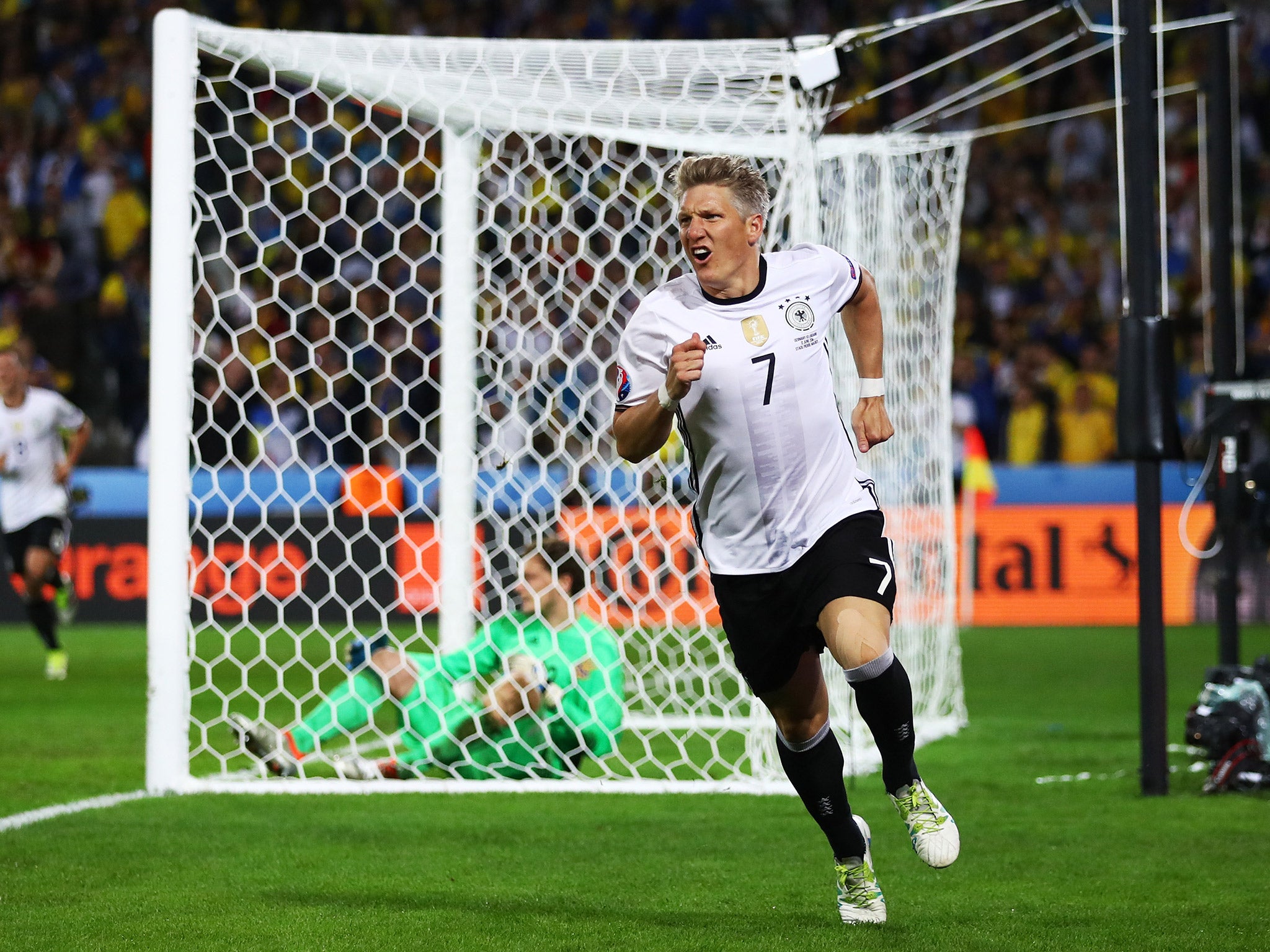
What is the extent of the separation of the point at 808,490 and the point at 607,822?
2.23 meters

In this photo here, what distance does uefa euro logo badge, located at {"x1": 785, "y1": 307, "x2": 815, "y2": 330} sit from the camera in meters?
4.48

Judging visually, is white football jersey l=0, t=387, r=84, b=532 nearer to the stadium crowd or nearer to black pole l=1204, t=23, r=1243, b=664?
the stadium crowd

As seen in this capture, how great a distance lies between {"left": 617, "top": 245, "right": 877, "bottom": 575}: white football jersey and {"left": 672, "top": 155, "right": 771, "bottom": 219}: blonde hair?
21 cm

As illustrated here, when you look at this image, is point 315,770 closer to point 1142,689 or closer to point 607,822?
point 607,822

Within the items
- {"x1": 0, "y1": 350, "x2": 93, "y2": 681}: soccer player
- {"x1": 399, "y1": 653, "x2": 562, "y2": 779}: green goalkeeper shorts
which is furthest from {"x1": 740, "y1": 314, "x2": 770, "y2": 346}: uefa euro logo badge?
{"x1": 0, "y1": 350, "x2": 93, "y2": 681}: soccer player

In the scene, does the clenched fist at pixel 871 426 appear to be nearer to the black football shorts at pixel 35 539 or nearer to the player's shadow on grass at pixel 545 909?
the player's shadow on grass at pixel 545 909

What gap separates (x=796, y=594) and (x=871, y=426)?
48 cm

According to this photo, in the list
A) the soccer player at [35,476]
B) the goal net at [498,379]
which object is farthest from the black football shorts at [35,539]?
the goal net at [498,379]

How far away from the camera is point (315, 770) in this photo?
7.65 meters

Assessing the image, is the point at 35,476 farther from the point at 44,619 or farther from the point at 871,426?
the point at 871,426

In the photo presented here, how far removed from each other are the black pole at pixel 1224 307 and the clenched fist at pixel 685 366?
427 centimetres

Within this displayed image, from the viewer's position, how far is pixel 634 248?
14.8 meters

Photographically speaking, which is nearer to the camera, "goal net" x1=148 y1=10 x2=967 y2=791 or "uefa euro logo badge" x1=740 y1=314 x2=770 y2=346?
"uefa euro logo badge" x1=740 y1=314 x2=770 y2=346

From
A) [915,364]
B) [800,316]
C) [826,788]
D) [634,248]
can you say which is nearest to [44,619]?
[634,248]
